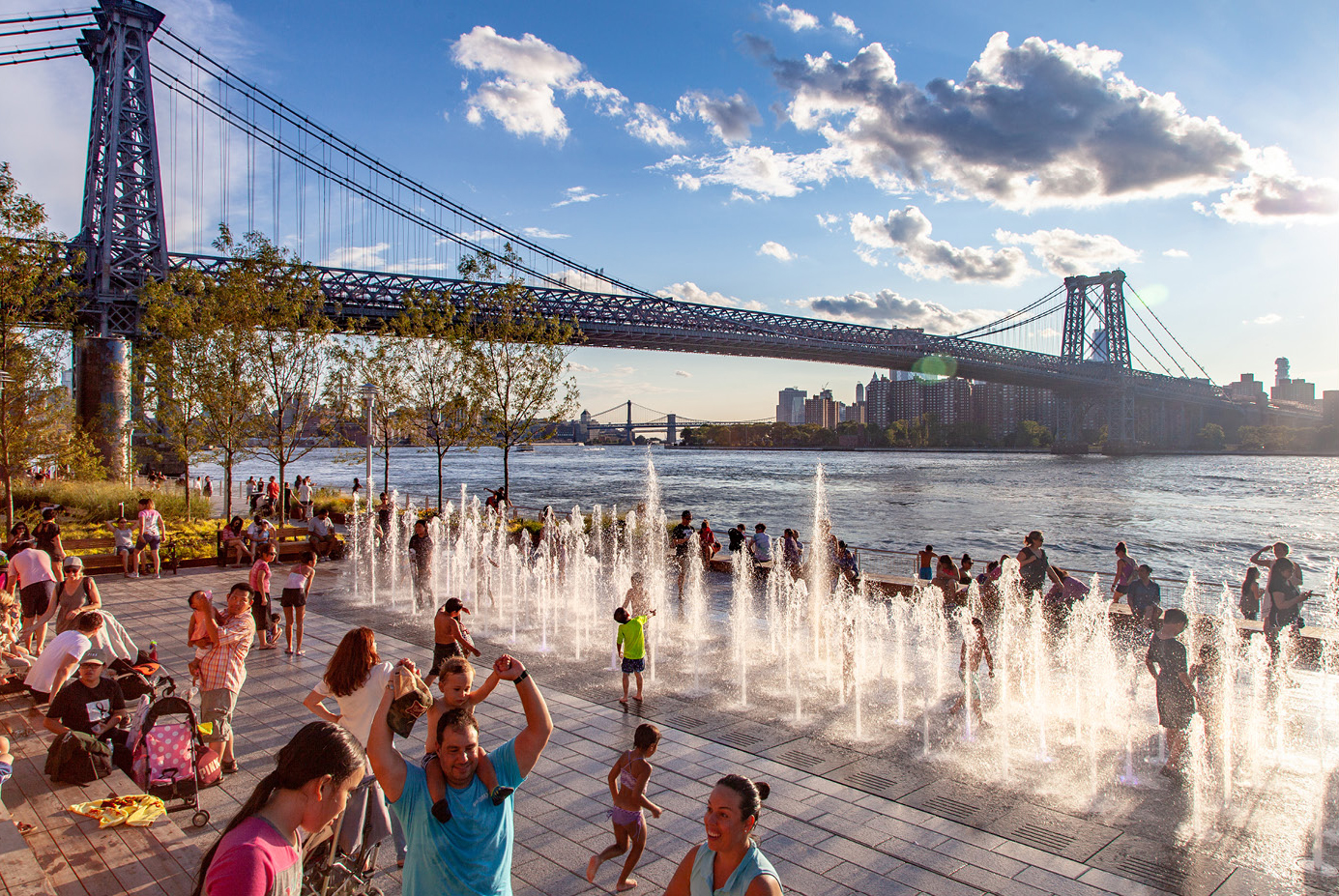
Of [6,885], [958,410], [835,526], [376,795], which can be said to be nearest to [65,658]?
[6,885]

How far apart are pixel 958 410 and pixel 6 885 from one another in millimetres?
160509

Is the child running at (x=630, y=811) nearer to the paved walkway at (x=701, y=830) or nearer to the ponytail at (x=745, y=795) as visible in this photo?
the paved walkway at (x=701, y=830)

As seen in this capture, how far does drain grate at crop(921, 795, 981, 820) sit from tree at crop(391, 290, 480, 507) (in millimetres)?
19270

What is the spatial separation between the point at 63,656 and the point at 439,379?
18.2 meters

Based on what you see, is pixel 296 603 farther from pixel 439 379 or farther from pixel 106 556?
pixel 439 379

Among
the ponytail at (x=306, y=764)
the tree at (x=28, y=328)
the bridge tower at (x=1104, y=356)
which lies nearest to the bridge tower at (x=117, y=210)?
the tree at (x=28, y=328)

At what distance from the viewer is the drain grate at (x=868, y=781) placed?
5617 mm

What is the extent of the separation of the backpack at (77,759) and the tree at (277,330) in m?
15.0

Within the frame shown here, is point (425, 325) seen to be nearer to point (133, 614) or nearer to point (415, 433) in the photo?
point (415, 433)

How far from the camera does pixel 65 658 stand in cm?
573

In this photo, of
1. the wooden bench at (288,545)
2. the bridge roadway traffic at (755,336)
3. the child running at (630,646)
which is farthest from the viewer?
the bridge roadway traffic at (755,336)

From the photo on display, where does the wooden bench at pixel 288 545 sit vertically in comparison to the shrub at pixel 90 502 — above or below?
below

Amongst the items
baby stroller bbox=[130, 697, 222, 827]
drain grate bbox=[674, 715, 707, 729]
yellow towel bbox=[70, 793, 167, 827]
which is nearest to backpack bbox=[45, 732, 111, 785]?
yellow towel bbox=[70, 793, 167, 827]

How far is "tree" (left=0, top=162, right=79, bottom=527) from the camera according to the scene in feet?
50.4
